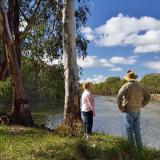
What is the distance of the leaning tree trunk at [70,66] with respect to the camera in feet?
48.5

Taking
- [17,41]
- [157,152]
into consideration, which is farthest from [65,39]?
[157,152]

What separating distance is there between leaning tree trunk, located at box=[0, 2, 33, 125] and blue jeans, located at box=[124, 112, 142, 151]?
6.63m

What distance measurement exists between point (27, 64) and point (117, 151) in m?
9.62

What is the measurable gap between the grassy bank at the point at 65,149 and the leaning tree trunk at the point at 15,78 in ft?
13.8

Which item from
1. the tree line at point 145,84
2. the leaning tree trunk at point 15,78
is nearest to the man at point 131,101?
the leaning tree trunk at point 15,78

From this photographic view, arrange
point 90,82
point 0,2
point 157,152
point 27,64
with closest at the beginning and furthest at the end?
point 157,152 < point 90,82 < point 0,2 < point 27,64

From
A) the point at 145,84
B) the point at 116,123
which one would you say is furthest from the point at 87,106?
the point at 145,84

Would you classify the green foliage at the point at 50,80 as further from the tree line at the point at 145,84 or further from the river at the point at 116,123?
the tree line at the point at 145,84

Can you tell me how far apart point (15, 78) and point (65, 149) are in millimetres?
6645

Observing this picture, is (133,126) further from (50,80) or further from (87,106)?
(50,80)

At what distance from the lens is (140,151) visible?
36.3 ft

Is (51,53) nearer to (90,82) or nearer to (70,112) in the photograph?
(70,112)

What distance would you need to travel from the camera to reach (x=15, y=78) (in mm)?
16906

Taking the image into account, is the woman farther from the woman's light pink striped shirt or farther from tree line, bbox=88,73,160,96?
tree line, bbox=88,73,160,96
